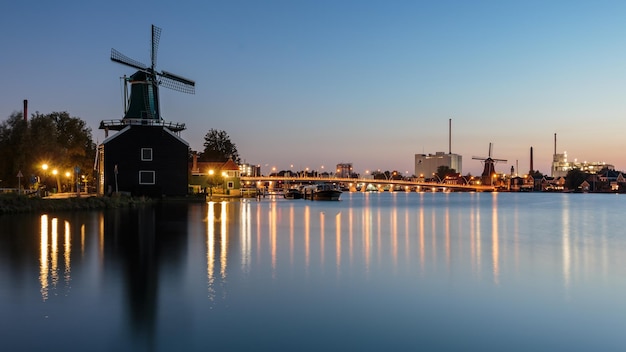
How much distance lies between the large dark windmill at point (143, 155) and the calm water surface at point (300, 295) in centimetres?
3502

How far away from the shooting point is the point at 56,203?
159ft

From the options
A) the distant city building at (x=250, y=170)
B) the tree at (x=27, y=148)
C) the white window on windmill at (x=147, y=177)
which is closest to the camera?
the tree at (x=27, y=148)

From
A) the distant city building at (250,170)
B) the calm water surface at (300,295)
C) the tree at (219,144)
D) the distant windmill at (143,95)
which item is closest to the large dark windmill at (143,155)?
the distant windmill at (143,95)

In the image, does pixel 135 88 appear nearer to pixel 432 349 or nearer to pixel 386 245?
pixel 386 245

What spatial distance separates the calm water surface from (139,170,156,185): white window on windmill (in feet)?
115

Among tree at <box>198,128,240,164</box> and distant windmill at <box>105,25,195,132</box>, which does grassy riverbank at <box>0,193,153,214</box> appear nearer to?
distant windmill at <box>105,25,195,132</box>

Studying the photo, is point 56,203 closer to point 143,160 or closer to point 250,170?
point 143,160

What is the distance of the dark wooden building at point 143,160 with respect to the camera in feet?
208

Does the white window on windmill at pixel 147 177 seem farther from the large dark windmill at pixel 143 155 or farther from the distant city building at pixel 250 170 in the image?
the distant city building at pixel 250 170

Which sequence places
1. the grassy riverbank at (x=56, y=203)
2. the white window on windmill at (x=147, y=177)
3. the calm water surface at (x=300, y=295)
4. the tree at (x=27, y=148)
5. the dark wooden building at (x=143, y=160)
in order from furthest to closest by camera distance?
the white window on windmill at (x=147, y=177) → the dark wooden building at (x=143, y=160) → the tree at (x=27, y=148) → the grassy riverbank at (x=56, y=203) → the calm water surface at (x=300, y=295)

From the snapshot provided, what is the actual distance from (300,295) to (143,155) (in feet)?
171

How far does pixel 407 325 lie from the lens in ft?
40.8

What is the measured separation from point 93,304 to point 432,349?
786 cm

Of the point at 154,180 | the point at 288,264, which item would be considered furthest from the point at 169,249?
the point at 154,180
